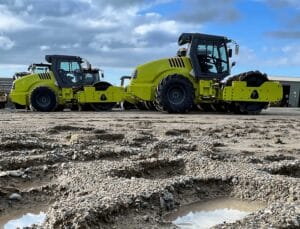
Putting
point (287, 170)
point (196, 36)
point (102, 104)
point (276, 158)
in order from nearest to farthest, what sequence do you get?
point (287, 170) < point (276, 158) < point (196, 36) < point (102, 104)

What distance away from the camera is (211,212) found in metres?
4.48

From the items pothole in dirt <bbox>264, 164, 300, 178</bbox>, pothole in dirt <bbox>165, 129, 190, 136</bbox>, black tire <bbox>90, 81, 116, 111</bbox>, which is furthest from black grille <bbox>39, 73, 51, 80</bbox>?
pothole in dirt <bbox>264, 164, 300, 178</bbox>

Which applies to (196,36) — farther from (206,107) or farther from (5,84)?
(5,84)

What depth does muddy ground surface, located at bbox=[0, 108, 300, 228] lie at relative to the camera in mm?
3840

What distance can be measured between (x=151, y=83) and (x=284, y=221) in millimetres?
14858

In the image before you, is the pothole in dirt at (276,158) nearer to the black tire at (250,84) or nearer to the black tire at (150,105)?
the black tire at (250,84)

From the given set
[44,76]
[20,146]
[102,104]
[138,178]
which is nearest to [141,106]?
[102,104]

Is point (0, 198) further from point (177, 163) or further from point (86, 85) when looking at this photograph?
point (86, 85)

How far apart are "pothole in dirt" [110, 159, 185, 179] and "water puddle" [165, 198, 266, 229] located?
3.60 ft

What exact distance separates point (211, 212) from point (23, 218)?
1631 mm

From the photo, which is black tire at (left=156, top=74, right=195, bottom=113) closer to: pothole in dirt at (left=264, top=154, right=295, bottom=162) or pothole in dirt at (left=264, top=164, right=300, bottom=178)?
pothole in dirt at (left=264, top=154, right=295, bottom=162)

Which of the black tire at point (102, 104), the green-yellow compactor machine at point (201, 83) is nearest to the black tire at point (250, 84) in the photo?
the green-yellow compactor machine at point (201, 83)

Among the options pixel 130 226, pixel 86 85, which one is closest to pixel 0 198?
pixel 130 226

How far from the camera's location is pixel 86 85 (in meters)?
21.4
